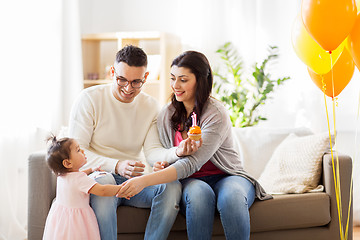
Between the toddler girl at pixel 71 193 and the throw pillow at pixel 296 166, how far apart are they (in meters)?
0.99

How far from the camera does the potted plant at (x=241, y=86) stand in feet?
12.0

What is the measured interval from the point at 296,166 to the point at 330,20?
0.99 meters

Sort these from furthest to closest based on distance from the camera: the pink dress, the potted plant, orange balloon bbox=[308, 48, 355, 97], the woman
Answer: the potted plant, orange balloon bbox=[308, 48, 355, 97], the woman, the pink dress

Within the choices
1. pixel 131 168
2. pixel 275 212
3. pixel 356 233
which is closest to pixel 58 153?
pixel 131 168

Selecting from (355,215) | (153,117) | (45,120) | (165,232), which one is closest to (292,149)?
(153,117)

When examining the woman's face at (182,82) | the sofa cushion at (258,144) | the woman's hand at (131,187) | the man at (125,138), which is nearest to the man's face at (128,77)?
the man at (125,138)

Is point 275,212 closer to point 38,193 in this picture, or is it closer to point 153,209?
point 153,209

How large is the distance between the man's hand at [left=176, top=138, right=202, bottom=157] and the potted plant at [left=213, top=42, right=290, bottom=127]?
5.11ft

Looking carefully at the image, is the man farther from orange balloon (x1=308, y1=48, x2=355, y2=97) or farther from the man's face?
orange balloon (x1=308, y1=48, x2=355, y2=97)

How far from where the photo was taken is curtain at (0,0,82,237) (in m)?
3.13

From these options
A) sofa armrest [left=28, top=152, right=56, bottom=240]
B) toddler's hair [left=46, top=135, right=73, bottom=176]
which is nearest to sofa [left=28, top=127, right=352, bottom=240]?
sofa armrest [left=28, top=152, right=56, bottom=240]

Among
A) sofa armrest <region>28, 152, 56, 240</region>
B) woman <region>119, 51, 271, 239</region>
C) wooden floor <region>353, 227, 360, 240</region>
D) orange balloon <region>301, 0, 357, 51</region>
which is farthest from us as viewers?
wooden floor <region>353, 227, 360, 240</region>

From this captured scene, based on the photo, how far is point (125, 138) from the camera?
94.2 inches

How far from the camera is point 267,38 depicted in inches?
153
